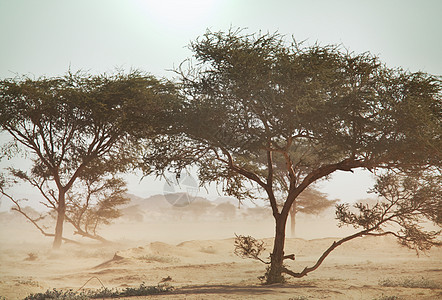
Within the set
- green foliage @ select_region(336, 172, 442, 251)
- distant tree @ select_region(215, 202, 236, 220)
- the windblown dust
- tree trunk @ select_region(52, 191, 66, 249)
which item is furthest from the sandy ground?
distant tree @ select_region(215, 202, 236, 220)

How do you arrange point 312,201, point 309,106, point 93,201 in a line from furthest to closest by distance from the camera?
point 312,201
point 93,201
point 309,106

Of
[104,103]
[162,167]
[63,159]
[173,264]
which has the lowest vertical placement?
[173,264]

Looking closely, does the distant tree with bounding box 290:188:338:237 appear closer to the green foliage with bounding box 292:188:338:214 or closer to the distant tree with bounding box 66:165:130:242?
the green foliage with bounding box 292:188:338:214

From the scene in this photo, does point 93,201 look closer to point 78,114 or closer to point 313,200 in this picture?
point 78,114

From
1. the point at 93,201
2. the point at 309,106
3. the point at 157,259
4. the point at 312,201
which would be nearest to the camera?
the point at 309,106

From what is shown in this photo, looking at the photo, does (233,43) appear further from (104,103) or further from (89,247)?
(89,247)

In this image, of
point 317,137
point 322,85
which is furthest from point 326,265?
point 322,85

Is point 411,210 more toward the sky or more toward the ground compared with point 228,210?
more toward the ground

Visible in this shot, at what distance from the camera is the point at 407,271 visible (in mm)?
21906

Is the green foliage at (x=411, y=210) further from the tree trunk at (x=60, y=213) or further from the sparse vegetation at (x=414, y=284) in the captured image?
the tree trunk at (x=60, y=213)

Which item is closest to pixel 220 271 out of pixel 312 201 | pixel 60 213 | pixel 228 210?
pixel 60 213

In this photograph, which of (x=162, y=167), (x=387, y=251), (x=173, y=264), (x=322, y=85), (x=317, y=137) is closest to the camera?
(x=322, y=85)

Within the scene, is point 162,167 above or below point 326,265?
above

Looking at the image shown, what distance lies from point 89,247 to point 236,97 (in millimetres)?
27961
